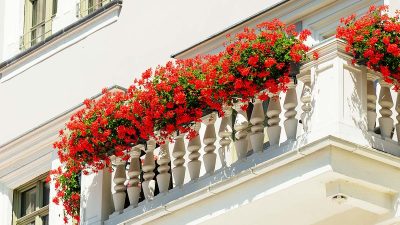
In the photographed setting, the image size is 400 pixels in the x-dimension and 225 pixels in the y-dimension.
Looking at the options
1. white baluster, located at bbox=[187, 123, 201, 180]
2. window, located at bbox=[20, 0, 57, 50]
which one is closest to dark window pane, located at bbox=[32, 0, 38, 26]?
window, located at bbox=[20, 0, 57, 50]

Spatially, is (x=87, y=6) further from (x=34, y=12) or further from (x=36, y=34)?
(x=34, y=12)

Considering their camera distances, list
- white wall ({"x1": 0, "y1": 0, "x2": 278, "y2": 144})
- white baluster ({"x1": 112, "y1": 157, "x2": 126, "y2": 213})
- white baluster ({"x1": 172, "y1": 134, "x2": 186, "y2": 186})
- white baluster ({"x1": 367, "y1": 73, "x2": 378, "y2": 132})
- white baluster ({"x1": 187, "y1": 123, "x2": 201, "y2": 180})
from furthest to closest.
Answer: white wall ({"x1": 0, "y1": 0, "x2": 278, "y2": 144}), white baluster ({"x1": 112, "y1": 157, "x2": 126, "y2": 213}), white baluster ({"x1": 172, "y1": 134, "x2": 186, "y2": 186}), white baluster ({"x1": 187, "y1": 123, "x2": 201, "y2": 180}), white baluster ({"x1": 367, "y1": 73, "x2": 378, "y2": 132})

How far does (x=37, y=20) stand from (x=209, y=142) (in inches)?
221

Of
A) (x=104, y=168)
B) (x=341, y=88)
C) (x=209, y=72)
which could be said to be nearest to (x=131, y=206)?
(x=104, y=168)

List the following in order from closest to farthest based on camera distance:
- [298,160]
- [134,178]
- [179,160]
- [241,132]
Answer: [298,160] → [241,132] → [179,160] → [134,178]

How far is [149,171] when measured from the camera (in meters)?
14.9

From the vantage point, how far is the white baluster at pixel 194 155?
14.5 m

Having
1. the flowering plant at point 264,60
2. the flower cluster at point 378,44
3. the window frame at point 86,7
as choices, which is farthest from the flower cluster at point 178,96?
the window frame at point 86,7

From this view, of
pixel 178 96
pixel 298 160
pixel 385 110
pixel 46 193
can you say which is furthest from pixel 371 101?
pixel 46 193

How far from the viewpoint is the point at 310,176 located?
1325 cm

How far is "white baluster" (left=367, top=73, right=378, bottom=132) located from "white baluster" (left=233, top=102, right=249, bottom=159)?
1087 mm

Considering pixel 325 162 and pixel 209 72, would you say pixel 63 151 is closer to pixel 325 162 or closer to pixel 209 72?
pixel 209 72

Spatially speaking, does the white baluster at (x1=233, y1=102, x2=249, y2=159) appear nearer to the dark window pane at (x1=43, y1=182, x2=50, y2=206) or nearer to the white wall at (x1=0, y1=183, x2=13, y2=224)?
the dark window pane at (x1=43, y1=182, x2=50, y2=206)

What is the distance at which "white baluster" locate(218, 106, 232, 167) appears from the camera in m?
14.3
